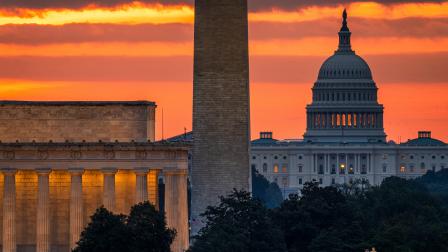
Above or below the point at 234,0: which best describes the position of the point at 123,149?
below

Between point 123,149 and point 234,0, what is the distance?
953 inches

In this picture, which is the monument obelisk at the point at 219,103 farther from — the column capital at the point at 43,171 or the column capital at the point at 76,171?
the column capital at the point at 43,171

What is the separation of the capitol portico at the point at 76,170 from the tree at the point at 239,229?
10.1ft

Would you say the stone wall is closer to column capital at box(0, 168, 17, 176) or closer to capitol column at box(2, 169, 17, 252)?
column capital at box(0, 168, 17, 176)

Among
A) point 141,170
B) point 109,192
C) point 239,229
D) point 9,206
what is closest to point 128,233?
point 239,229

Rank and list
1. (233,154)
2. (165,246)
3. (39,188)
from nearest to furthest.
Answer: (165,246) → (39,188) → (233,154)

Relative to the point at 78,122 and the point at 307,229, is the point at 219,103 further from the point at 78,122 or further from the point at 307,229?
the point at 78,122

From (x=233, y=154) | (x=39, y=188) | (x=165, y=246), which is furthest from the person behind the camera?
(x=233, y=154)

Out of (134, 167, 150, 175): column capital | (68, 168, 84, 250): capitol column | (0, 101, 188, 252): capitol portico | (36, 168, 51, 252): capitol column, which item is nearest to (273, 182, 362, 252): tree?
(0, 101, 188, 252): capitol portico

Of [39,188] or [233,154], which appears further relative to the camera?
[233,154]

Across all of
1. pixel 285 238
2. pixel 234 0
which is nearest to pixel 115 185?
pixel 285 238

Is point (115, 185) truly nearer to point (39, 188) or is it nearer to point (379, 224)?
point (39, 188)

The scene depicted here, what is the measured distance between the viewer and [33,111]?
164m

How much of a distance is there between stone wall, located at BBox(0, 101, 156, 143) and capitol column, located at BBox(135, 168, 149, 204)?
4.62 meters
